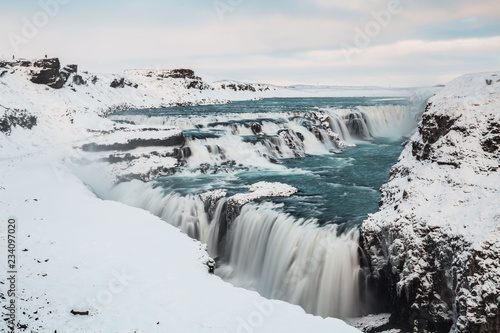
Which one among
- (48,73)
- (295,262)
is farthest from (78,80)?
(295,262)

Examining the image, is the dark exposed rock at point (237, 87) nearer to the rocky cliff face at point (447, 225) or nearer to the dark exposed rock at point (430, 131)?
the dark exposed rock at point (430, 131)

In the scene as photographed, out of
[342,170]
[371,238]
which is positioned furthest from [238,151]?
[371,238]

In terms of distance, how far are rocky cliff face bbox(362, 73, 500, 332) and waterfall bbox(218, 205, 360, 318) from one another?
3.63ft

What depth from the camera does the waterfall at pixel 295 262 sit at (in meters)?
12.8

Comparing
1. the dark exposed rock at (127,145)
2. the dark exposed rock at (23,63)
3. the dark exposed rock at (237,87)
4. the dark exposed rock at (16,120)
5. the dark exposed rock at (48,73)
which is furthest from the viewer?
the dark exposed rock at (237,87)

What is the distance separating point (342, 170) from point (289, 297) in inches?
577

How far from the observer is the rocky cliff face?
8.38m

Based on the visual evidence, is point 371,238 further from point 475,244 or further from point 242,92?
point 242,92

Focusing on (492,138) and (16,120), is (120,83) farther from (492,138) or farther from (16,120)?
(492,138)

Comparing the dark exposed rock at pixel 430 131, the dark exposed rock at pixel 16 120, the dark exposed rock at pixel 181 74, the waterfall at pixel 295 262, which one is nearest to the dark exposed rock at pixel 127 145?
the dark exposed rock at pixel 16 120

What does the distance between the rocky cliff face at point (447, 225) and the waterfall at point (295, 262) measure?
111cm

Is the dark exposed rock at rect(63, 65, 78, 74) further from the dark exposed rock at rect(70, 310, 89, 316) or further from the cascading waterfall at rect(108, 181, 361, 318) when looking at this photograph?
the dark exposed rock at rect(70, 310, 89, 316)

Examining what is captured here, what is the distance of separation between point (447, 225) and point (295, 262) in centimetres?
579

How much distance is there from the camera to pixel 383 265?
1166 centimetres
